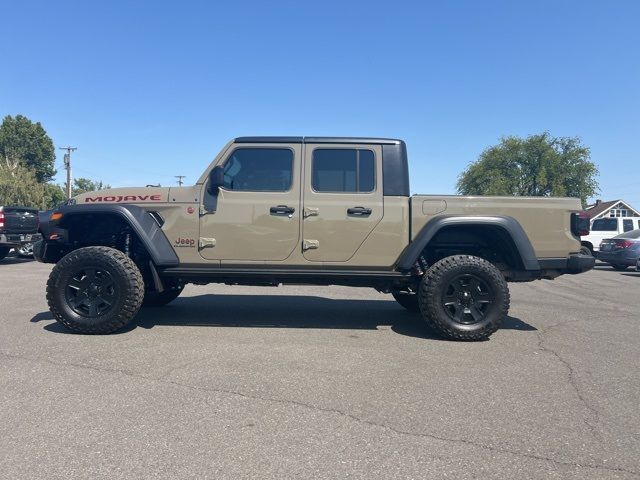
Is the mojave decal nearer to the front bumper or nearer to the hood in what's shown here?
the hood

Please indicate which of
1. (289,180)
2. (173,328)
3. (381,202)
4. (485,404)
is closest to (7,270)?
(173,328)

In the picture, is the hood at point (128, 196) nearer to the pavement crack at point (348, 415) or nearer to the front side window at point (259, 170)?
the front side window at point (259, 170)

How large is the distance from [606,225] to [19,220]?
20851 mm

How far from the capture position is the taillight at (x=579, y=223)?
5.16m

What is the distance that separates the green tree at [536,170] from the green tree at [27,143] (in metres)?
51.2

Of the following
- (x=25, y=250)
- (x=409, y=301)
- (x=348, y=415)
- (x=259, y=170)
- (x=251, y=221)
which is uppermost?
(x=259, y=170)

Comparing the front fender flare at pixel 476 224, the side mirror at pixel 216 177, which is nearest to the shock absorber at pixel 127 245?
the side mirror at pixel 216 177

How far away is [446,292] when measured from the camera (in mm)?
5082

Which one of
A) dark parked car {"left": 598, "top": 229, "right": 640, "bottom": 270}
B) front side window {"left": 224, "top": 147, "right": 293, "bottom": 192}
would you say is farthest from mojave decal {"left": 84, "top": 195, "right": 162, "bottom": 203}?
dark parked car {"left": 598, "top": 229, "right": 640, "bottom": 270}

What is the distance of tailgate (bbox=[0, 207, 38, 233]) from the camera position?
13.6m

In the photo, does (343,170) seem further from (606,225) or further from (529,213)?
(606,225)

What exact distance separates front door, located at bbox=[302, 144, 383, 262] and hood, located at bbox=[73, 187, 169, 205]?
5.36ft

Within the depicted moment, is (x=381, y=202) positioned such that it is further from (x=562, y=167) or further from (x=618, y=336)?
(x=562, y=167)

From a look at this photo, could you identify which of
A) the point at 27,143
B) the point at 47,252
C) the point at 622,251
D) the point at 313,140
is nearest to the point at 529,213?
the point at 313,140
